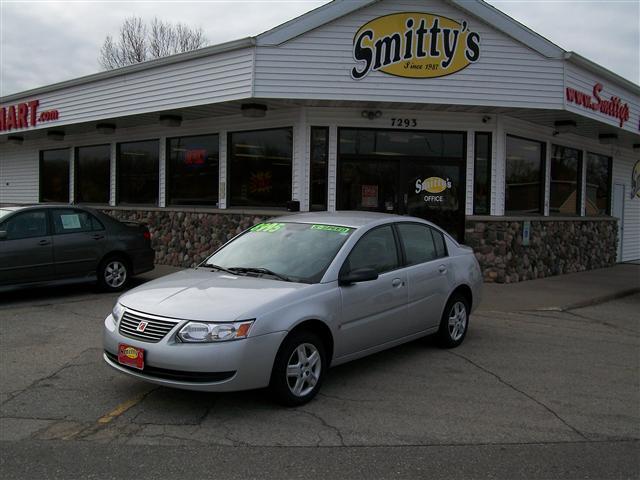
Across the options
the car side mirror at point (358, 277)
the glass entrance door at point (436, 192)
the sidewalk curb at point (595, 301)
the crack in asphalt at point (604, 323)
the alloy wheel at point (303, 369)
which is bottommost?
the crack in asphalt at point (604, 323)

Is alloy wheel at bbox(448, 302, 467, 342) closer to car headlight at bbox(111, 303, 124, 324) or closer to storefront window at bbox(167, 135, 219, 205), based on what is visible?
car headlight at bbox(111, 303, 124, 324)

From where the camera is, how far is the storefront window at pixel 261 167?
12.5 metres

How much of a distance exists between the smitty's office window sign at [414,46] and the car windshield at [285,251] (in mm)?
5839

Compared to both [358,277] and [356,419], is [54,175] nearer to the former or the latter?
[358,277]

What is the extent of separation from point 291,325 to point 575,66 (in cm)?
980

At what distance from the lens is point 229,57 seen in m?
11.3

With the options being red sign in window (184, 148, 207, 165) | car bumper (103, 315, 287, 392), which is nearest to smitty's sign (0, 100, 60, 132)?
red sign in window (184, 148, 207, 165)

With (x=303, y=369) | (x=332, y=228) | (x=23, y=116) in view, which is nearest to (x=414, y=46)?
(x=332, y=228)

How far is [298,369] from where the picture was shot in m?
4.73

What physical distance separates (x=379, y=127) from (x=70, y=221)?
6166 millimetres

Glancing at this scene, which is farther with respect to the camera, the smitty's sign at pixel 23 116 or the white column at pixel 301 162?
the smitty's sign at pixel 23 116

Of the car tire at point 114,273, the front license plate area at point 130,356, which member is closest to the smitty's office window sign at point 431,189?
the car tire at point 114,273

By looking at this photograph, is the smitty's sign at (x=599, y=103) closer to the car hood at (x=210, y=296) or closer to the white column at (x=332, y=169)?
the white column at (x=332, y=169)

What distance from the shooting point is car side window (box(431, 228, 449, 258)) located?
6754 mm
